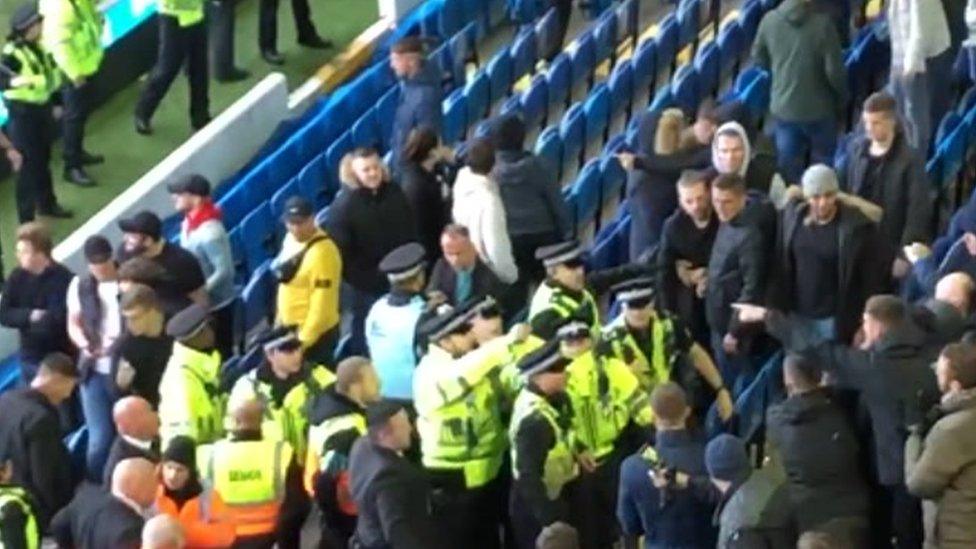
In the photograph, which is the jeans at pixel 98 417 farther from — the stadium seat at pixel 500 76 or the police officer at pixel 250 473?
the stadium seat at pixel 500 76

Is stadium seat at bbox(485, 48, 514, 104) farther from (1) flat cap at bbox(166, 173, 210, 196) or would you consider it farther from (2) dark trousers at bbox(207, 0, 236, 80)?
(1) flat cap at bbox(166, 173, 210, 196)

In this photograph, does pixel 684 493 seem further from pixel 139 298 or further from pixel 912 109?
pixel 912 109

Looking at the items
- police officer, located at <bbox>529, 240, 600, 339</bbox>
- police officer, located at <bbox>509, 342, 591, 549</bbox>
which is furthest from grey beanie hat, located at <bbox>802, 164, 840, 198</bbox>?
police officer, located at <bbox>509, 342, 591, 549</bbox>

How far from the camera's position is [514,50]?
1223cm

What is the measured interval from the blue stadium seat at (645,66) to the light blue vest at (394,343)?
135 inches

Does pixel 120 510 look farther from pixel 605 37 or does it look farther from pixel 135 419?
pixel 605 37

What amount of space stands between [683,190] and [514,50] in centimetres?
342

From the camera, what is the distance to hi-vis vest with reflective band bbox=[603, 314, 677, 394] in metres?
8.33

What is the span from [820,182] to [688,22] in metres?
3.69

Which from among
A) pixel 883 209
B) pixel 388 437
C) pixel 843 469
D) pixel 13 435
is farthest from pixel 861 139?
pixel 13 435

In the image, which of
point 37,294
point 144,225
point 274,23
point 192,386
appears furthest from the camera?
point 274,23

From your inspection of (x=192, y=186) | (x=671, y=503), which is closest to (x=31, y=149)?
(x=192, y=186)

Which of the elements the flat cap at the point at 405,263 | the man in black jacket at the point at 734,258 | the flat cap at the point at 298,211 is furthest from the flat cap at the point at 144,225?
the man in black jacket at the point at 734,258

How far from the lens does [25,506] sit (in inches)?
303
